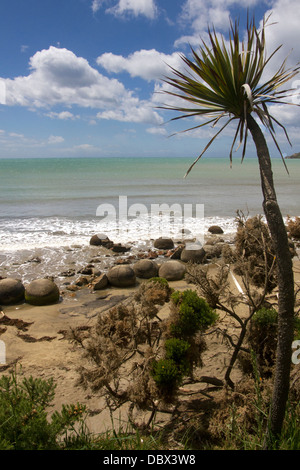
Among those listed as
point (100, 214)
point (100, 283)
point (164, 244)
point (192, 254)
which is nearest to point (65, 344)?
point (100, 283)

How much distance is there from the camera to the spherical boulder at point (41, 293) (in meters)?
10.4

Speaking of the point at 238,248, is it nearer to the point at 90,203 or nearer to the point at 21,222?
the point at 21,222

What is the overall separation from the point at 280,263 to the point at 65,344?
20.9ft

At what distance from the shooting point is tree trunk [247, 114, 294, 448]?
9.49 ft

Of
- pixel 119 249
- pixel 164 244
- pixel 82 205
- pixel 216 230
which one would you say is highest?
pixel 82 205

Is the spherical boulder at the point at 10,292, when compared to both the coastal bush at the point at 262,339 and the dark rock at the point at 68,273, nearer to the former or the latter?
the dark rock at the point at 68,273

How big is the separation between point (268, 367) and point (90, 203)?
26.4 m

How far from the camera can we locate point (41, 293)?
1043cm

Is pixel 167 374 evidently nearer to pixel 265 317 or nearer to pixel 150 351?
pixel 150 351

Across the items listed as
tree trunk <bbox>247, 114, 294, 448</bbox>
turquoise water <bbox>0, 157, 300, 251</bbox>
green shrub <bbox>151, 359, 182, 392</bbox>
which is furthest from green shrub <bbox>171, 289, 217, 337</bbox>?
turquoise water <bbox>0, 157, 300, 251</bbox>

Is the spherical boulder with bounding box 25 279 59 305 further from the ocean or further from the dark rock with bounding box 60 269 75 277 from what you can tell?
the ocean

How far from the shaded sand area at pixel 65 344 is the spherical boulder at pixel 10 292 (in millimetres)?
264

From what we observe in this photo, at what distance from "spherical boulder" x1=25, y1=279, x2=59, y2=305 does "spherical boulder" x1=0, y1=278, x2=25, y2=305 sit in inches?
10.2

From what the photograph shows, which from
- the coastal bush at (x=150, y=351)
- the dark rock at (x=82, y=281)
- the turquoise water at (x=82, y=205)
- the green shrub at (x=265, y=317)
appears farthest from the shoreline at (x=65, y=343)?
the turquoise water at (x=82, y=205)
